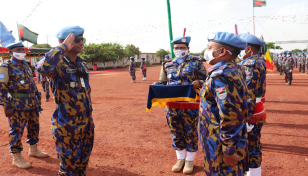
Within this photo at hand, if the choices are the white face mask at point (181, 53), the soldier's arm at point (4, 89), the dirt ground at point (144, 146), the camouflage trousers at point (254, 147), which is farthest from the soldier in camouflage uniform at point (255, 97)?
the soldier's arm at point (4, 89)

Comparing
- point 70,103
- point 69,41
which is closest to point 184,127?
point 70,103

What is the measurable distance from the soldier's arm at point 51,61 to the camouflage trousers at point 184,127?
6.78 feet

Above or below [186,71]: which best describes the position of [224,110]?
below

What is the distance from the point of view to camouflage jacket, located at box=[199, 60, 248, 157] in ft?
6.25

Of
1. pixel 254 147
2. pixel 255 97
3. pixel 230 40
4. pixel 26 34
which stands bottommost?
pixel 254 147

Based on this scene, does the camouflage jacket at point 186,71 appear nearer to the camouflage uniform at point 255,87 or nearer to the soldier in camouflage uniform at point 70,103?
the camouflage uniform at point 255,87

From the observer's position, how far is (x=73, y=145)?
2680mm

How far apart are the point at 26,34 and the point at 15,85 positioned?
54.9ft

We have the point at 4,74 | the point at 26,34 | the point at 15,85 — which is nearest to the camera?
the point at 4,74

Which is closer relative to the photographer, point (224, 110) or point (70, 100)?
point (224, 110)

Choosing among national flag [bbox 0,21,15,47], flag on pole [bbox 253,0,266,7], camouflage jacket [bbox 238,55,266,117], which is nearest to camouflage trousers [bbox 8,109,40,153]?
camouflage jacket [bbox 238,55,266,117]

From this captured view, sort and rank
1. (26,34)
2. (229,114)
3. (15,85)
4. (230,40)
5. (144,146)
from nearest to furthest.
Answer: (229,114) → (230,40) → (15,85) → (144,146) → (26,34)

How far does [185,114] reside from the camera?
366 centimetres

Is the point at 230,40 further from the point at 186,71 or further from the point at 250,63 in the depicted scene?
the point at 186,71
